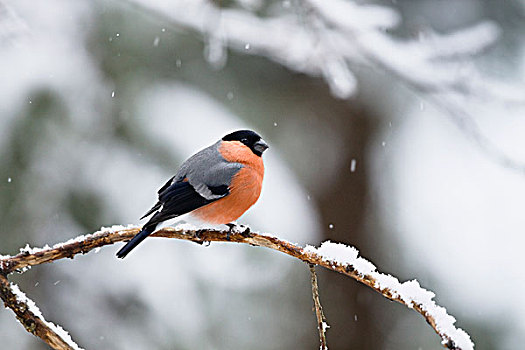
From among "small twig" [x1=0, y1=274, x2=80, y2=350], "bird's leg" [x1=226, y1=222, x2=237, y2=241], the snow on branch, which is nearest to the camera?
the snow on branch

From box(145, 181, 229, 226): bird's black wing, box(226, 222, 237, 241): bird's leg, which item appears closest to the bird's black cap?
box(145, 181, 229, 226): bird's black wing

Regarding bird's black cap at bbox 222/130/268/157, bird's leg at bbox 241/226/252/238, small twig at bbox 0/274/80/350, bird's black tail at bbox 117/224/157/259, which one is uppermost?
bird's black cap at bbox 222/130/268/157

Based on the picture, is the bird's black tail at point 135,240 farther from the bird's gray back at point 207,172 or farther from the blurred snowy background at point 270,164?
the blurred snowy background at point 270,164

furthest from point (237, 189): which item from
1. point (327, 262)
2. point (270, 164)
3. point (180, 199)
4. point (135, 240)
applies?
point (270, 164)

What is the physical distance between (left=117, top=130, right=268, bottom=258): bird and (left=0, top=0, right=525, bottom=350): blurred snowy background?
2.57 feet

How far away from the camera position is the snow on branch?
3.56 ft

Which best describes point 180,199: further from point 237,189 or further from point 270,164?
point 270,164

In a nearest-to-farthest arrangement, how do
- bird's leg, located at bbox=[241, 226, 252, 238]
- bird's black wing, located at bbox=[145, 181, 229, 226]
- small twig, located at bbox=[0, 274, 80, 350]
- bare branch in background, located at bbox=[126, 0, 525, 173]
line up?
small twig, located at bbox=[0, 274, 80, 350]
bird's leg, located at bbox=[241, 226, 252, 238]
bird's black wing, located at bbox=[145, 181, 229, 226]
bare branch in background, located at bbox=[126, 0, 525, 173]

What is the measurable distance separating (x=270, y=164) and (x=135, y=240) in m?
3.36

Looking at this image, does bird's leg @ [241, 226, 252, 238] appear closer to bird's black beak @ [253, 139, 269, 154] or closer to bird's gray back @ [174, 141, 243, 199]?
bird's gray back @ [174, 141, 243, 199]

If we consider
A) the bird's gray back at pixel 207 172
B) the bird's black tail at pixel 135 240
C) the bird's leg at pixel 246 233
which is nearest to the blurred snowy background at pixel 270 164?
the bird's gray back at pixel 207 172

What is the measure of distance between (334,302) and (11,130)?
2697 millimetres

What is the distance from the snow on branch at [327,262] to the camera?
3.56ft

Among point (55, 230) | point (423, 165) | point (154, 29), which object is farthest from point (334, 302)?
point (154, 29)
